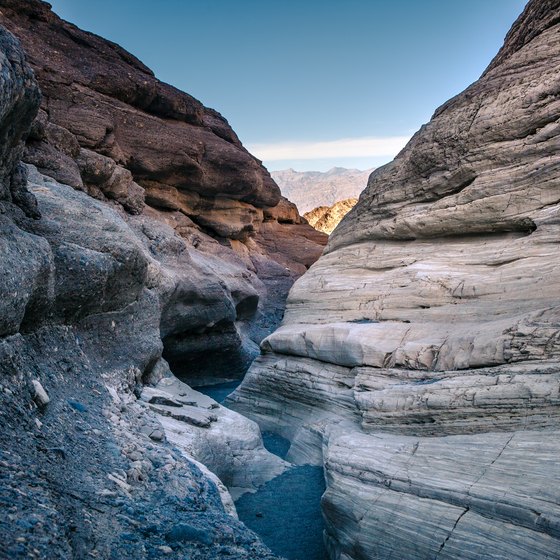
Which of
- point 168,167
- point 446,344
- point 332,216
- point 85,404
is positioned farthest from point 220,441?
point 332,216

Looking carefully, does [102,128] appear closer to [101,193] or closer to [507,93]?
[101,193]

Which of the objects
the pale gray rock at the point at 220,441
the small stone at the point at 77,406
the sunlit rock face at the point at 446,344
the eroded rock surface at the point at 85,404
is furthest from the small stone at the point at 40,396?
the sunlit rock face at the point at 446,344

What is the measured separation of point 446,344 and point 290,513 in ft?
13.7

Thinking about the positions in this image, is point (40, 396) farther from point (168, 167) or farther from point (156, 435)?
point (168, 167)

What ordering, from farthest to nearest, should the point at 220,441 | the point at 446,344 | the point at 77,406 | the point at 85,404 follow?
the point at 220,441
the point at 446,344
the point at 85,404
the point at 77,406

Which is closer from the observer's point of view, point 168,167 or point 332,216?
point 168,167

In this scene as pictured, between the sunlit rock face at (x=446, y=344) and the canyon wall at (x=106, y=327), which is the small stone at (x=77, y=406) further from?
the sunlit rock face at (x=446, y=344)

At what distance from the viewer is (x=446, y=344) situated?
28.5 ft

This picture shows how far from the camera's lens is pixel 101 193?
17406mm

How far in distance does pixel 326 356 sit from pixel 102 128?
13.8m

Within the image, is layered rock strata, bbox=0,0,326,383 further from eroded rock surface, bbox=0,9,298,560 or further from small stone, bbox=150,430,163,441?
small stone, bbox=150,430,163,441

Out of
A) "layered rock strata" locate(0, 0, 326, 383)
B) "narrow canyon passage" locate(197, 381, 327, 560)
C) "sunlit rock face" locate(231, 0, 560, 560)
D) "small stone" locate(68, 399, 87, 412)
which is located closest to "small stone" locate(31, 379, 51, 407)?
"small stone" locate(68, 399, 87, 412)

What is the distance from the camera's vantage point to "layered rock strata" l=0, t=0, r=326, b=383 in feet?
55.9

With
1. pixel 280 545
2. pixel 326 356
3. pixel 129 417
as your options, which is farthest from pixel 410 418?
pixel 129 417
